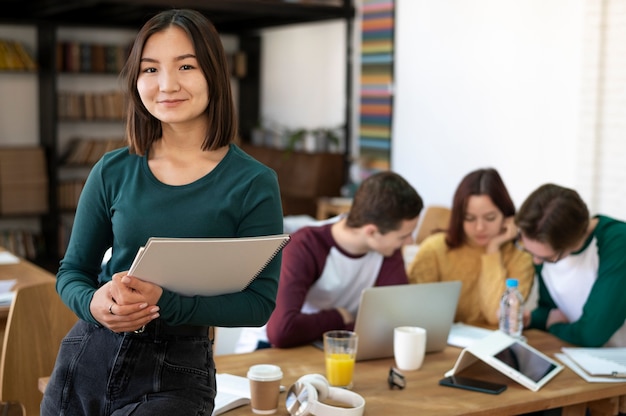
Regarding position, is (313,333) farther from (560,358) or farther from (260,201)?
(260,201)

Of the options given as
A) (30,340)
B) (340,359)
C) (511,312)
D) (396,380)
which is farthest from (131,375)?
(511,312)

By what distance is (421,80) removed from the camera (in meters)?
6.80

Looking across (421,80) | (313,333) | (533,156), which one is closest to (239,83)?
(421,80)

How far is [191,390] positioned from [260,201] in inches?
15.6

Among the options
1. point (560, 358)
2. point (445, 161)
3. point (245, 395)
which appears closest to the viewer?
point (245, 395)

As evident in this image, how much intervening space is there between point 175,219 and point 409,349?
1005 millimetres

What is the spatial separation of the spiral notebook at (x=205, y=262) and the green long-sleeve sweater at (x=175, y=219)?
17 mm

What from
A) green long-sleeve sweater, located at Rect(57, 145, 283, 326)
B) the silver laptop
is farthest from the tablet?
green long-sleeve sweater, located at Rect(57, 145, 283, 326)

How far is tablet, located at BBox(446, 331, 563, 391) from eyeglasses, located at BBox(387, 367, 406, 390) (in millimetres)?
182

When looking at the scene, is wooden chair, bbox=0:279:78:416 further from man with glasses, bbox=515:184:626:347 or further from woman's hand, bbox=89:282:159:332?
man with glasses, bbox=515:184:626:347

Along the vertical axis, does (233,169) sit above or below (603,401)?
above

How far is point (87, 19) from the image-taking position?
8.06m

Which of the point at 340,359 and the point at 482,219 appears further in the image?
the point at 482,219

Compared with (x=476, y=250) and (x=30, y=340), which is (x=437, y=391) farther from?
(x=30, y=340)
